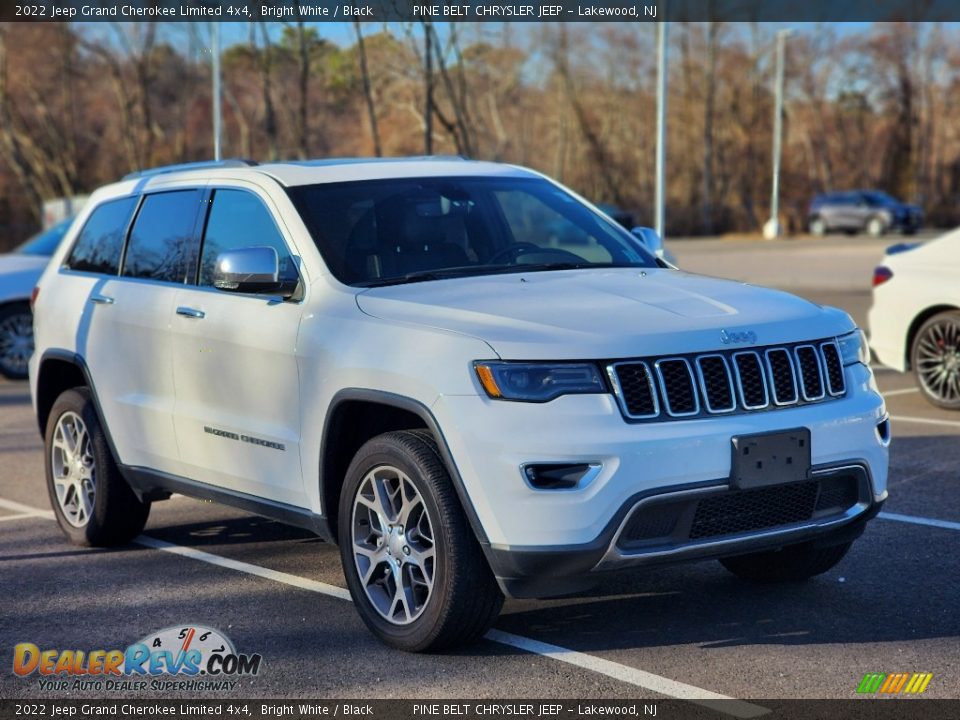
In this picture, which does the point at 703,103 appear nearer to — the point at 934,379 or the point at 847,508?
the point at 934,379

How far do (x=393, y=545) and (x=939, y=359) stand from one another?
6.80 m

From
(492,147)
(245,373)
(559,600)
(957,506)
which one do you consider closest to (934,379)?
(957,506)

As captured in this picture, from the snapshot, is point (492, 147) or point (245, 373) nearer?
point (245, 373)

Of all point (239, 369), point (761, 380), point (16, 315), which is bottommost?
A: point (16, 315)

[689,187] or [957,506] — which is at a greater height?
[957,506]

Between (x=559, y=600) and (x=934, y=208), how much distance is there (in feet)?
228

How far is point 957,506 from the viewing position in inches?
290

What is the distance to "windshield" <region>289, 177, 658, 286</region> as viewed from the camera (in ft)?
18.9

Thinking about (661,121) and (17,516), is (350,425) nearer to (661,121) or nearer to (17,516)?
(17,516)

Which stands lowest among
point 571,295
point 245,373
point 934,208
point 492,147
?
point 934,208

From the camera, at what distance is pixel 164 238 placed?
21.9ft

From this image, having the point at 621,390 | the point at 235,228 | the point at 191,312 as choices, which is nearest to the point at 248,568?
the point at 191,312

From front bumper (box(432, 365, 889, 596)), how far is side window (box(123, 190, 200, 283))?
2.22 metres

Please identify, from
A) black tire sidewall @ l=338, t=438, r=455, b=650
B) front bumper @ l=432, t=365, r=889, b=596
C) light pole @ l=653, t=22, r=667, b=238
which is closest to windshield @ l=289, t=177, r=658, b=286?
black tire sidewall @ l=338, t=438, r=455, b=650
